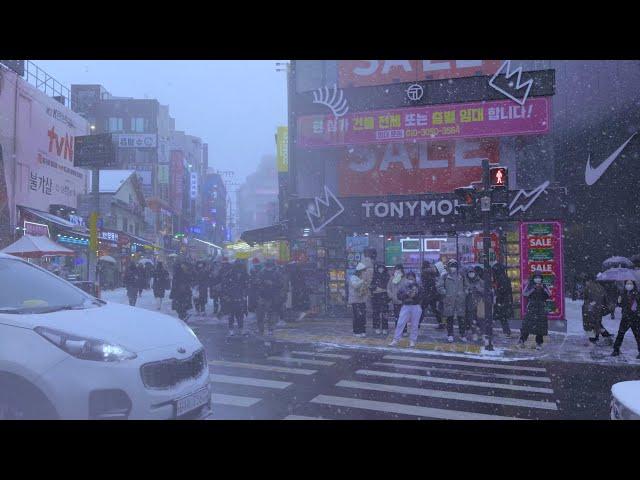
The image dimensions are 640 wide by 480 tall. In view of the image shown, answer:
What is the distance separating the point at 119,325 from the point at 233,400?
2651mm

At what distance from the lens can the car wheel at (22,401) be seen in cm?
369

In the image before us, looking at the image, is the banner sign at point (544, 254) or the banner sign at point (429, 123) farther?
the banner sign at point (429, 123)

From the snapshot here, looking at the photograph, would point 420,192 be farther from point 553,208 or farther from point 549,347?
point 549,347

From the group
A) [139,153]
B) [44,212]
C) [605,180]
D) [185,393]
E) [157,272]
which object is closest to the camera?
[185,393]

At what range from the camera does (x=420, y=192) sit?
691 inches

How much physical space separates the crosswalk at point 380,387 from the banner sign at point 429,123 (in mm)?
8423

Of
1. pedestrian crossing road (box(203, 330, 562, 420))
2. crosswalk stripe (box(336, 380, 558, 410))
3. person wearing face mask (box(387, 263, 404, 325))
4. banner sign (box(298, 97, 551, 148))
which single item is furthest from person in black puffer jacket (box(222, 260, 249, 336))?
banner sign (box(298, 97, 551, 148))

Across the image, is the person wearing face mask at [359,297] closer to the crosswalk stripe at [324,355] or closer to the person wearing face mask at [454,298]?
the person wearing face mask at [454,298]

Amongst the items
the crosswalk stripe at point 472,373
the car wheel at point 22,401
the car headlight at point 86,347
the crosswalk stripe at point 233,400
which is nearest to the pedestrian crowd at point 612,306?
the crosswalk stripe at point 472,373

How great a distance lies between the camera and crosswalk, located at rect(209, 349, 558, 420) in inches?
242

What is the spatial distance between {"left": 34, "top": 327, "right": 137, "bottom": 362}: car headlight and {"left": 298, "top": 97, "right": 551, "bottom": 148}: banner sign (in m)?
14.1

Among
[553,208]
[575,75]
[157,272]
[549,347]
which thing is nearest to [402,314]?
[549,347]

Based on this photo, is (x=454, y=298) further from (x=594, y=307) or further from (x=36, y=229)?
(x=36, y=229)

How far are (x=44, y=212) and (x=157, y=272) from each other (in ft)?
25.5
